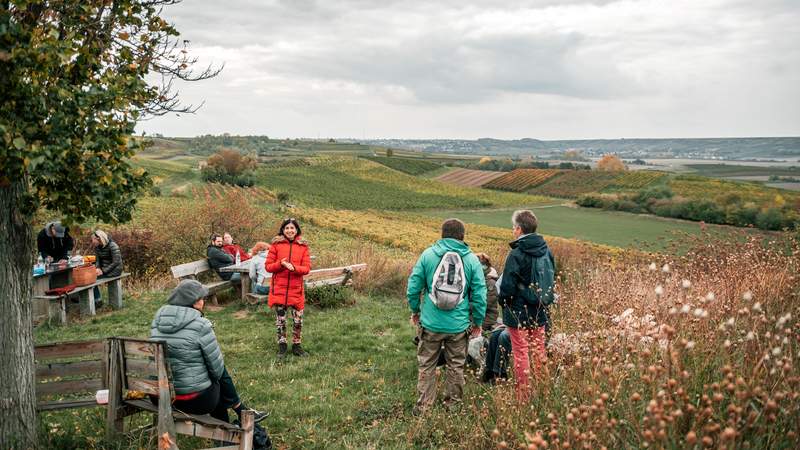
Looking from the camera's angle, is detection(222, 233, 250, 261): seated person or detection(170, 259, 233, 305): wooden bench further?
detection(222, 233, 250, 261): seated person

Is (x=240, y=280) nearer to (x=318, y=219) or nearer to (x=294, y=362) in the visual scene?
(x=294, y=362)

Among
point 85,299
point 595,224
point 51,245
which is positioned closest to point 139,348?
point 85,299

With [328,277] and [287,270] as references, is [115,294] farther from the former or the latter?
[287,270]

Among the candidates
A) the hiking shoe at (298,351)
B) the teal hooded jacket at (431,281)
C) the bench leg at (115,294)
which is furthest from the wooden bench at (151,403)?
the bench leg at (115,294)

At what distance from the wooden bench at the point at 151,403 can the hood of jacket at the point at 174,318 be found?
0.64 feet

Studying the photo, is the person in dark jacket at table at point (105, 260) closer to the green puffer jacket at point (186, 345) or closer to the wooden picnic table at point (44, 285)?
the wooden picnic table at point (44, 285)

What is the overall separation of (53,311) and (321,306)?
15.0ft

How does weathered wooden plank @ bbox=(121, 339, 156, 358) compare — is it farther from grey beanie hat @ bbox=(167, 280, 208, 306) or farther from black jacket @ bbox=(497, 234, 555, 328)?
black jacket @ bbox=(497, 234, 555, 328)

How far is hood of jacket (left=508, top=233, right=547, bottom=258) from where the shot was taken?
17.4ft

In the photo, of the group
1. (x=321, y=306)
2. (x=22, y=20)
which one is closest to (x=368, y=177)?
(x=321, y=306)

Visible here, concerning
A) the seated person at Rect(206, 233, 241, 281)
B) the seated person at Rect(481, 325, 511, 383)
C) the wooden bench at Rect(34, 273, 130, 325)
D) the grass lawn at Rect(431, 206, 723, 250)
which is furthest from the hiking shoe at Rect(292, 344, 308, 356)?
the grass lawn at Rect(431, 206, 723, 250)

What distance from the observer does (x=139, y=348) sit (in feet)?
14.0

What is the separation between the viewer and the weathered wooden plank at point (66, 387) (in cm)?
477

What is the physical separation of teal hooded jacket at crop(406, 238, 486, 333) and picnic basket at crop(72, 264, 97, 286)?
21.8ft
